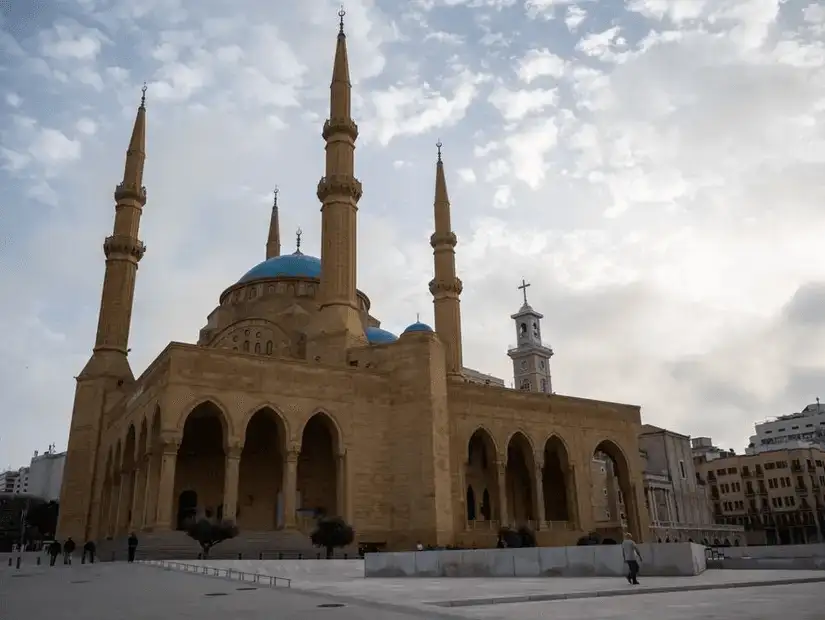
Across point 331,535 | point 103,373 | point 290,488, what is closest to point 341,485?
point 290,488

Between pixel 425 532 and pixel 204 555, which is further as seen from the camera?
pixel 425 532

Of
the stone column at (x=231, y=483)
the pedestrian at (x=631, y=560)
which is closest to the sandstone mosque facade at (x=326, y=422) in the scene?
the stone column at (x=231, y=483)

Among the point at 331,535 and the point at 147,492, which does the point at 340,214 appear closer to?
the point at 147,492

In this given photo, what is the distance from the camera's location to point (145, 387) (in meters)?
25.4

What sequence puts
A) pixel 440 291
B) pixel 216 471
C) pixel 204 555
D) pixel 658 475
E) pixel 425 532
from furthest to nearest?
pixel 658 475, pixel 440 291, pixel 216 471, pixel 425 532, pixel 204 555

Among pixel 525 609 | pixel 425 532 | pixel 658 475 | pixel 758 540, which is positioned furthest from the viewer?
pixel 758 540

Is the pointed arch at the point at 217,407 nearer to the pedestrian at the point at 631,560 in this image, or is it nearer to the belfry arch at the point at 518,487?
the belfry arch at the point at 518,487

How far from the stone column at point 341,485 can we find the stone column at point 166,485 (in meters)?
5.88

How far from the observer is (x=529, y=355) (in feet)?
237

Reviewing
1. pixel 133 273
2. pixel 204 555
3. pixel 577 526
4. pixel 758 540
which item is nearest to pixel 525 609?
pixel 204 555

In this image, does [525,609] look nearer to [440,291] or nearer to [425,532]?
[425,532]

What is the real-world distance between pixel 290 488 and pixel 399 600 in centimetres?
1607

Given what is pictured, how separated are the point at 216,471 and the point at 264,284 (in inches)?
537

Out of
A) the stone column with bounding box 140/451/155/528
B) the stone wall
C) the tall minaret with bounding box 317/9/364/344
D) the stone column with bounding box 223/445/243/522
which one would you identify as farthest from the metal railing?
the tall minaret with bounding box 317/9/364/344
